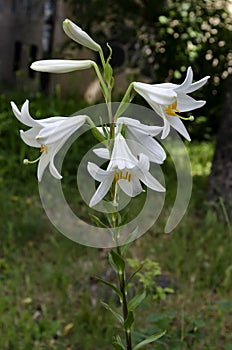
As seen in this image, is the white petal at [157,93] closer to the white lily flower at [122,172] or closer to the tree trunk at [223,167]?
the white lily flower at [122,172]

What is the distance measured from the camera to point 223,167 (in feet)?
13.5

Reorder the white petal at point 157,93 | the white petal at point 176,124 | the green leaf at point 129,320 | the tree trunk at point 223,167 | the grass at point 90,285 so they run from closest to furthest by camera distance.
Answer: the white petal at point 157,93 < the white petal at point 176,124 < the green leaf at point 129,320 < the grass at point 90,285 < the tree trunk at point 223,167

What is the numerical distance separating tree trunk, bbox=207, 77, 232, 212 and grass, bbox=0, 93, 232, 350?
170 mm

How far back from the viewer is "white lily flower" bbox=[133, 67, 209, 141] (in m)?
1.38

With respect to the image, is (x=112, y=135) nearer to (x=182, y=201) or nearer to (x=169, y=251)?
(x=182, y=201)

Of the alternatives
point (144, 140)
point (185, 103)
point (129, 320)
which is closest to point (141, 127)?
point (144, 140)

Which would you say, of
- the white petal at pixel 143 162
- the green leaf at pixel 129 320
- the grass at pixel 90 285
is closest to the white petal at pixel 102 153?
the white petal at pixel 143 162

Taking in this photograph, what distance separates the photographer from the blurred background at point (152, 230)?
2711 mm

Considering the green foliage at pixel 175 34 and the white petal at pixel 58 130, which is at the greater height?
the white petal at pixel 58 130

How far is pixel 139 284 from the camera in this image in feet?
9.55

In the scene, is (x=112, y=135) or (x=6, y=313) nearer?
(x=112, y=135)

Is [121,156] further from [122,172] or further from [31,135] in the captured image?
[31,135]

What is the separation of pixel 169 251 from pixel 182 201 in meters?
0.92

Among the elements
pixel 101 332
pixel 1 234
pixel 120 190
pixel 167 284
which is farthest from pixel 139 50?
pixel 120 190
